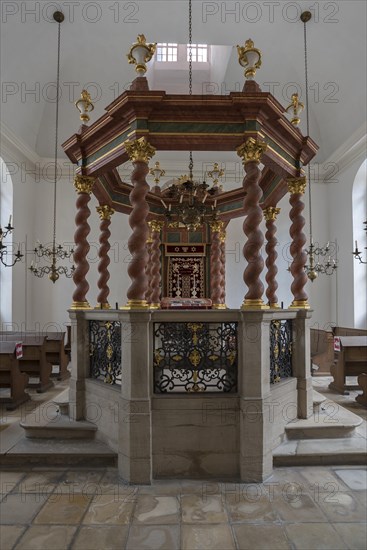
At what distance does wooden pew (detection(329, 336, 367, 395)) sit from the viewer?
6852 millimetres

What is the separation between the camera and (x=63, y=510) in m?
3.20

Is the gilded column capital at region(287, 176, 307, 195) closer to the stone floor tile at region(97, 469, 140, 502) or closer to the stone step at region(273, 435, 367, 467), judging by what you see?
the stone step at region(273, 435, 367, 467)

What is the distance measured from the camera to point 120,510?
3.21m

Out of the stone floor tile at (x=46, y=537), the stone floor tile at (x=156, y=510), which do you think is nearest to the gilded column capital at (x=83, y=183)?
the stone floor tile at (x=156, y=510)

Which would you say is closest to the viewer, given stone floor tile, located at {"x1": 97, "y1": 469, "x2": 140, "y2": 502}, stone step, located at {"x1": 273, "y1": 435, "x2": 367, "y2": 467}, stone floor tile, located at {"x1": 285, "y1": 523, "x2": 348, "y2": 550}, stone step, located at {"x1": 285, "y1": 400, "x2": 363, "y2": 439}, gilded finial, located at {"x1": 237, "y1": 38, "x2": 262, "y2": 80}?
stone floor tile, located at {"x1": 285, "y1": 523, "x2": 348, "y2": 550}

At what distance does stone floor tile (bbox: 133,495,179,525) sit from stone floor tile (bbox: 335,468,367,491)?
1.53 metres

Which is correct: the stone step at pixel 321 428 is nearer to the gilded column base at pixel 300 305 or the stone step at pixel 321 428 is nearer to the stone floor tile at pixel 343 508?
the stone floor tile at pixel 343 508

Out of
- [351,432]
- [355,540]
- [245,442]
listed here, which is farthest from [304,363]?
[355,540]

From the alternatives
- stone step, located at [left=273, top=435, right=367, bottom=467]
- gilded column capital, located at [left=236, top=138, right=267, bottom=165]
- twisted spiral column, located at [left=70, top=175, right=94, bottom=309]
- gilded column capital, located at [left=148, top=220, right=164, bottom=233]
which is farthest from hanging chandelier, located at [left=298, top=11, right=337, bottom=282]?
stone step, located at [left=273, top=435, right=367, bottom=467]

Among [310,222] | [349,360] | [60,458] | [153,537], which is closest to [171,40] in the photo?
[310,222]

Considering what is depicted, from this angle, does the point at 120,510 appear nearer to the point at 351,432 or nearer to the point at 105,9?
the point at 351,432

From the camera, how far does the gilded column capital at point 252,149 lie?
411 cm

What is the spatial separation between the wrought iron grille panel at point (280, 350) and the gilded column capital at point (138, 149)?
→ 217 centimetres

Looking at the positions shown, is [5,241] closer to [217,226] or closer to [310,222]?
[217,226]
